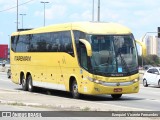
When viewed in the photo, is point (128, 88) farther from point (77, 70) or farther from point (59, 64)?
point (59, 64)

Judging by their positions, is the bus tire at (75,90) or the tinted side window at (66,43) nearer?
the bus tire at (75,90)

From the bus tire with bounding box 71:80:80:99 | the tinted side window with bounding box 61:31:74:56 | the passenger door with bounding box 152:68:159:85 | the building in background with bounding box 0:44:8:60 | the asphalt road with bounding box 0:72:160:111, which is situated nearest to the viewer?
the asphalt road with bounding box 0:72:160:111

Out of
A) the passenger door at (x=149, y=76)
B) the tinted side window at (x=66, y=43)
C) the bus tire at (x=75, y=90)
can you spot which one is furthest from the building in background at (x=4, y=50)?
the bus tire at (x=75, y=90)

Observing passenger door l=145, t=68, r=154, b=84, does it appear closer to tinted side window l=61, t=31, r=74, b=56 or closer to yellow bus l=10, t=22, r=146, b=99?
yellow bus l=10, t=22, r=146, b=99

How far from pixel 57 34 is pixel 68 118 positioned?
10922 millimetres

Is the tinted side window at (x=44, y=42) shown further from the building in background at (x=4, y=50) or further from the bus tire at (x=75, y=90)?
the building in background at (x=4, y=50)

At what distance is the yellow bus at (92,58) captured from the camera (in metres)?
20.9

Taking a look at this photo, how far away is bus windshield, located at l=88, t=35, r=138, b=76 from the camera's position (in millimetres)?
20906

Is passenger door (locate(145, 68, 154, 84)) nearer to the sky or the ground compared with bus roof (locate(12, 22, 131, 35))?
nearer to the ground

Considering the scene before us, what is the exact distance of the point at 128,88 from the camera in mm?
21328

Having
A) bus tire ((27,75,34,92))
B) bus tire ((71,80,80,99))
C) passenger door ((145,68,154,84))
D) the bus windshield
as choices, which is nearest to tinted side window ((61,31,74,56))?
bus tire ((71,80,80,99))

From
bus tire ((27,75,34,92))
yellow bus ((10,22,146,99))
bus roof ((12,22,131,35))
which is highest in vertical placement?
bus roof ((12,22,131,35))

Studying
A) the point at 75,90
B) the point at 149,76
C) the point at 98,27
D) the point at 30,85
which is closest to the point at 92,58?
the point at 98,27

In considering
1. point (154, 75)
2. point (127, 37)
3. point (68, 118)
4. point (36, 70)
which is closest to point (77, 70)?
point (127, 37)
